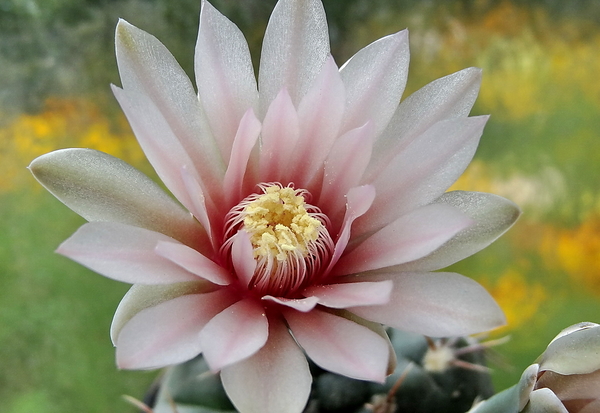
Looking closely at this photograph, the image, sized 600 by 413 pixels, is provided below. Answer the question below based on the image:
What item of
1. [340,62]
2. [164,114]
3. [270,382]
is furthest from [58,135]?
[270,382]

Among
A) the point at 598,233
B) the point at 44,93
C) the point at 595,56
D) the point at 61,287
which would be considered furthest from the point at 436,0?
the point at 61,287

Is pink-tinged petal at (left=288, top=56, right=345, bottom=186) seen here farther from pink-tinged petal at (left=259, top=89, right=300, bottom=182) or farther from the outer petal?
the outer petal

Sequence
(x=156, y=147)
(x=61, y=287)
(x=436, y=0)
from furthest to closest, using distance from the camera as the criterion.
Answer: (x=436, y=0) < (x=61, y=287) < (x=156, y=147)

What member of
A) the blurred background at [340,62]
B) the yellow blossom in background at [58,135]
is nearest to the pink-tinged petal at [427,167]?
the blurred background at [340,62]

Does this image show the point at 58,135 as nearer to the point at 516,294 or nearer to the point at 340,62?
the point at 340,62

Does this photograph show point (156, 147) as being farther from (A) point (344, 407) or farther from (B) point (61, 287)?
(B) point (61, 287)

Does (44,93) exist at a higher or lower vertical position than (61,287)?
higher

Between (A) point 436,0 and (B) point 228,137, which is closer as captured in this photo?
(B) point 228,137
